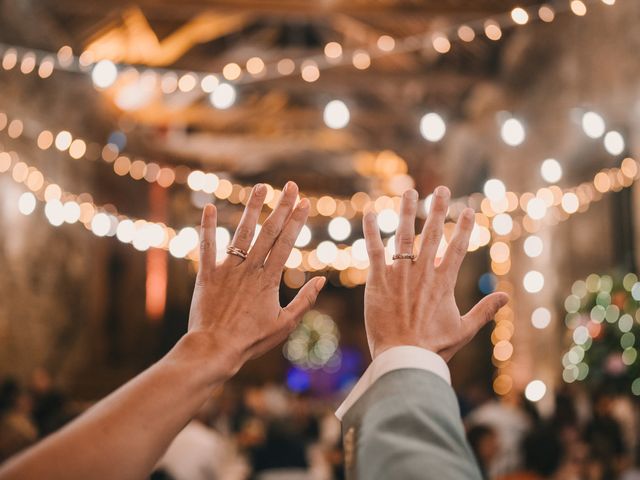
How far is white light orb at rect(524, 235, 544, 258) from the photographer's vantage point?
29.0ft

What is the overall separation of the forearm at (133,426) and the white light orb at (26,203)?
7.29 m

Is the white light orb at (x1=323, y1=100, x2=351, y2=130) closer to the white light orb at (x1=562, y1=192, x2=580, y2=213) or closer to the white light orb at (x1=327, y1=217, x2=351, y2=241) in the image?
the white light orb at (x1=562, y1=192, x2=580, y2=213)

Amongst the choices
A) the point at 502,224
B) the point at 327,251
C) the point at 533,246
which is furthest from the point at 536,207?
the point at 327,251

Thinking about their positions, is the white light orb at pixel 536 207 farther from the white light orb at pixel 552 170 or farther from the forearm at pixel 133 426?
the forearm at pixel 133 426

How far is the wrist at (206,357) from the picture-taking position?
829 millimetres

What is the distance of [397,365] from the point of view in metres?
0.79

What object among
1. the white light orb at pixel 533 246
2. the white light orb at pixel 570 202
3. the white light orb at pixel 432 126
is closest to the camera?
the white light orb at pixel 432 126

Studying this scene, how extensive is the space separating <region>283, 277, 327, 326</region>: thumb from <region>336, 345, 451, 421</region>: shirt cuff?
0.17m

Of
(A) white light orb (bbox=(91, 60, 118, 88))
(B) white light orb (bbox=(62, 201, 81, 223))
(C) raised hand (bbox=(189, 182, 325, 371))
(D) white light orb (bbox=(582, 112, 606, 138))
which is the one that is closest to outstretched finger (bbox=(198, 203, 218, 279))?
(C) raised hand (bbox=(189, 182, 325, 371))

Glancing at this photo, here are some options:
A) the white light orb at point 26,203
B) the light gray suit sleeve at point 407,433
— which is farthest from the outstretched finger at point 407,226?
the white light orb at point 26,203

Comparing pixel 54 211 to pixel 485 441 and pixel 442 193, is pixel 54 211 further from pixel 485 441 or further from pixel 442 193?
pixel 442 193

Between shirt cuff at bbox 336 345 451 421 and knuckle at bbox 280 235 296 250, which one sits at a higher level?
knuckle at bbox 280 235 296 250

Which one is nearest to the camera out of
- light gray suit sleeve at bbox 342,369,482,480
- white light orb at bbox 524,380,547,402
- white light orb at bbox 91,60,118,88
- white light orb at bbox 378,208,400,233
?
light gray suit sleeve at bbox 342,369,482,480

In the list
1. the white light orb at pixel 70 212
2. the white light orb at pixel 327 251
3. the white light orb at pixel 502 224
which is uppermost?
the white light orb at pixel 70 212
